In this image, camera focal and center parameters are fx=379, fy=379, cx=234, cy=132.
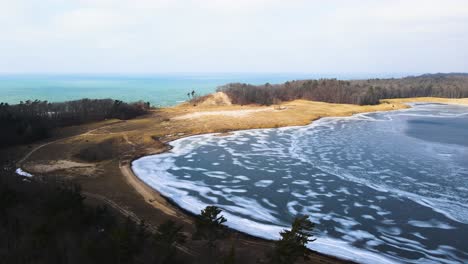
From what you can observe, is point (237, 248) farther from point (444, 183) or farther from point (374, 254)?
point (444, 183)

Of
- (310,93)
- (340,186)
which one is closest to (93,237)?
(340,186)

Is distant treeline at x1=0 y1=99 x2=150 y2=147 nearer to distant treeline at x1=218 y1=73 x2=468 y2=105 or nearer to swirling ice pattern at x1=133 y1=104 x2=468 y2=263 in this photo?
swirling ice pattern at x1=133 y1=104 x2=468 y2=263

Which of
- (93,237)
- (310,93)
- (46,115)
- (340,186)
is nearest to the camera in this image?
(93,237)

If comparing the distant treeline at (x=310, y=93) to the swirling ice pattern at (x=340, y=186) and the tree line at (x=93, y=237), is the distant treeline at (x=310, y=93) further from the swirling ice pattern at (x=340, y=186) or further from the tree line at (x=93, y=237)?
the tree line at (x=93, y=237)

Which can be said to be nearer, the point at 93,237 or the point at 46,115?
the point at 93,237

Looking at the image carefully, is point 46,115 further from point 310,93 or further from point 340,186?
point 310,93

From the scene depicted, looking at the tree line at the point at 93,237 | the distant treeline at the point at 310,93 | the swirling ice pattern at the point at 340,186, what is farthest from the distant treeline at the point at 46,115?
the distant treeline at the point at 310,93

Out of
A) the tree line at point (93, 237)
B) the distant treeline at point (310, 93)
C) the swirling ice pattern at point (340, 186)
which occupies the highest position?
the distant treeline at point (310, 93)
